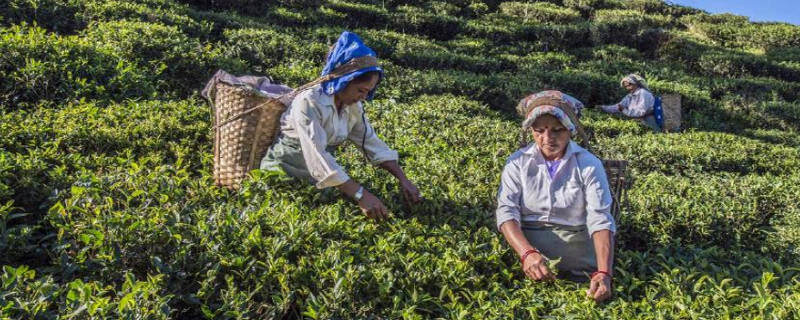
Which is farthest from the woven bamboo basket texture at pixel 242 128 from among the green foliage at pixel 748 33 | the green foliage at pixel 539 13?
the green foliage at pixel 748 33

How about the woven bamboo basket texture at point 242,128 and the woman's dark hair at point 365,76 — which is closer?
the woman's dark hair at point 365,76

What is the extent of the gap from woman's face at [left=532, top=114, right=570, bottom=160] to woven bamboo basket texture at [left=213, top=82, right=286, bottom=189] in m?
1.45

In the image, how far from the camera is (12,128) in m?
3.84

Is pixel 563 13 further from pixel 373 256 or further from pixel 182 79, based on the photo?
pixel 373 256

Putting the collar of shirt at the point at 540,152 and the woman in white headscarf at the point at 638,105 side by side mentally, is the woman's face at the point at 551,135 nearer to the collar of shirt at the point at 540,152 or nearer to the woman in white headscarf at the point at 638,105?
the collar of shirt at the point at 540,152

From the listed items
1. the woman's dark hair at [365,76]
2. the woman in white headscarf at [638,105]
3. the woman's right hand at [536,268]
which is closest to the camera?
the woman's right hand at [536,268]

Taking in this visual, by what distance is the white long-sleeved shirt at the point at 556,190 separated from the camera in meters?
2.71

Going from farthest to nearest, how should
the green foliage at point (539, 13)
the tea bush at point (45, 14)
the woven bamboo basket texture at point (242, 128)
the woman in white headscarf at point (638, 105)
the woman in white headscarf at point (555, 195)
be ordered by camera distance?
the green foliage at point (539, 13), the woman in white headscarf at point (638, 105), the tea bush at point (45, 14), the woven bamboo basket texture at point (242, 128), the woman in white headscarf at point (555, 195)

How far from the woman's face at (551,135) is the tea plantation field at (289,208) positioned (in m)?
0.55

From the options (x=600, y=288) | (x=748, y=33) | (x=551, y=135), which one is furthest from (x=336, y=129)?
(x=748, y=33)

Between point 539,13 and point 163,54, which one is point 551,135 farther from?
point 539,13

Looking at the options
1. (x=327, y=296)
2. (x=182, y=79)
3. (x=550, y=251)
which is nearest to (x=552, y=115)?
(x=550, y=251)

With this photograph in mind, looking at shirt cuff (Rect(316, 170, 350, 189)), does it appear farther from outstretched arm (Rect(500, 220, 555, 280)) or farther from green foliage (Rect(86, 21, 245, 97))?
green foliage (Rect(86, 21, 245, 97))

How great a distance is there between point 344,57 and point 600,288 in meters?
1.67
